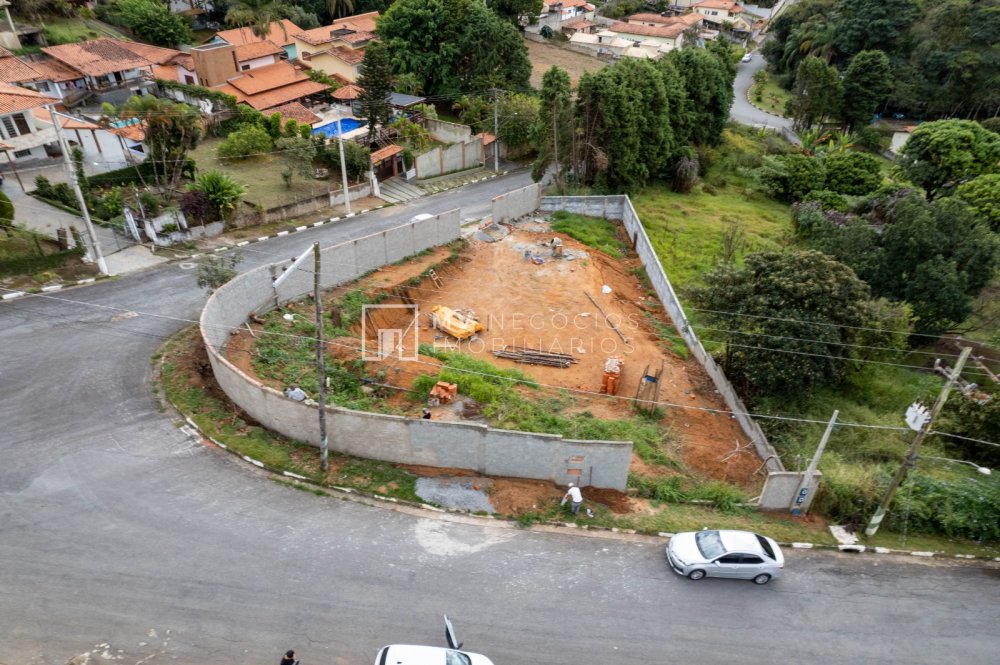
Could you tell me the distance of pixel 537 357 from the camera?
994 inches

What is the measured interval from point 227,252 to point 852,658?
30.6m

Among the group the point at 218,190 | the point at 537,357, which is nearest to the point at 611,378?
the point at 537,357

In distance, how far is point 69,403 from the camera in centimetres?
1986

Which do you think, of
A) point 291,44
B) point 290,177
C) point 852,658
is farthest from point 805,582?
point 291,44

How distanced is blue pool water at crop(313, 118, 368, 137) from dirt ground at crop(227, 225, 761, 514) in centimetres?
1912

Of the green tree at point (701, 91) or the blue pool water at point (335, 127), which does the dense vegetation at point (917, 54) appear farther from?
the blue pool water at point (335, 127)

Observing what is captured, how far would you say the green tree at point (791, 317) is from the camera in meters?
21.2

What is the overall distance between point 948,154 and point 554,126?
26.1 m

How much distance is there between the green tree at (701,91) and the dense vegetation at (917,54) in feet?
50.2

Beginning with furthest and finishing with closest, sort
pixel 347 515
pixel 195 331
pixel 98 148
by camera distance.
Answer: pixel 98 148, pixel 195 331, pixel 347 515

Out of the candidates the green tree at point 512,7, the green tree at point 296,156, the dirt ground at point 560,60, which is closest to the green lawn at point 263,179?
the green tree at point 296,156

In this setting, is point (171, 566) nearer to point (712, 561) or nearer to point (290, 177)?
point (712, 561)

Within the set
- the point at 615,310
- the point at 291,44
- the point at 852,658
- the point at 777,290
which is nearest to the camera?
the point at 852,658

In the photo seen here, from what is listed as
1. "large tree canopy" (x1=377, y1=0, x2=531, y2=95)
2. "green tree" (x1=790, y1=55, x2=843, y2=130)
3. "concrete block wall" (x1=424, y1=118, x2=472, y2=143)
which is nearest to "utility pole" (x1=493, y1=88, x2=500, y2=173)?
"concrete block wall" (x1=424, y1=118, x2=472, y2=143)
